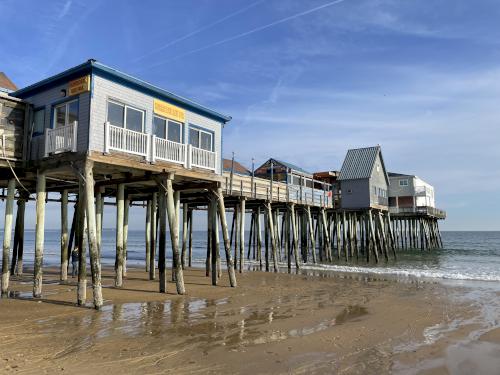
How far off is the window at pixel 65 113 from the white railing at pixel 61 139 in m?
0.45

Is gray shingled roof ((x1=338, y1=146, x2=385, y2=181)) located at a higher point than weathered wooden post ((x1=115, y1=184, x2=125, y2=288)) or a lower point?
higher

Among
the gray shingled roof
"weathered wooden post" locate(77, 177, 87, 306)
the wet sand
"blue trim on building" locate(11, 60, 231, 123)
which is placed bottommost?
the wet sand

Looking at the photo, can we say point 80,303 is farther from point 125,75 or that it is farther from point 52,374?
point 125,75

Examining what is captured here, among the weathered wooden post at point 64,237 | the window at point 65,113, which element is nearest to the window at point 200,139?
the window at point 65,113

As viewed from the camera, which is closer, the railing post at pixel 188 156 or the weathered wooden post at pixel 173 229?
the weathered wooden post at pixel 173 229

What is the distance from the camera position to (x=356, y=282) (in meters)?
19.3

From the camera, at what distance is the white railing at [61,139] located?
12.0 metres

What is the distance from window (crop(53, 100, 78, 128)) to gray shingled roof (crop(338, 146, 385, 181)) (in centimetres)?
2803

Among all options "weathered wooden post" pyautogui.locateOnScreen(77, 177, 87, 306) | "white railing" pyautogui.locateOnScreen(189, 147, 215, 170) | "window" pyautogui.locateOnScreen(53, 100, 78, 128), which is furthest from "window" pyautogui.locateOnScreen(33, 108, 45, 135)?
"white railing" pyautogui.locateOnScreen(189, 147, 215, 170)

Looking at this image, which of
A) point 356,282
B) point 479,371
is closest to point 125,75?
point 479,371

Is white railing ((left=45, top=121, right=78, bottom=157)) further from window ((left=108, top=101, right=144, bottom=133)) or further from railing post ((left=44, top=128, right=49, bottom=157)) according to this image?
window ((left=108, top=101, right=144, bottom=133))

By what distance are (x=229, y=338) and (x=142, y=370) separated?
2.43m

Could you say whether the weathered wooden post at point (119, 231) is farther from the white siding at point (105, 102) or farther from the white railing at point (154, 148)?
the white siding at point (105, 102)

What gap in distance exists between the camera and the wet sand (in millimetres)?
7012
